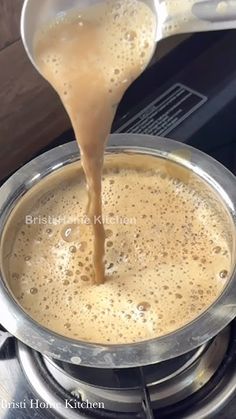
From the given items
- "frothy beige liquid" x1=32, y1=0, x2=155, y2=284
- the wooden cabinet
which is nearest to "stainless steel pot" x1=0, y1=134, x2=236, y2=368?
"frothy beige liquid" x1=32, y1=0, x2=155, y2=284

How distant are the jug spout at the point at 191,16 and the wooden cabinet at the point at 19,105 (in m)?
0.29

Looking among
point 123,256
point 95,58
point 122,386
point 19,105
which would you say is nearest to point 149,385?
point 122,386

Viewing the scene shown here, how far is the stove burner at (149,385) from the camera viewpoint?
759 mm

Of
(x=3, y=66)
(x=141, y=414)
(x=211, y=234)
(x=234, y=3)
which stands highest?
(x=3, y=66)

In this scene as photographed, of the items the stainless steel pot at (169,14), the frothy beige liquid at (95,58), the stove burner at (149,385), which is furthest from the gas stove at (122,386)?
the stainless steel pot at (169,14)

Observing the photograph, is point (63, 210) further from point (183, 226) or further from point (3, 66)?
point (3, 66)

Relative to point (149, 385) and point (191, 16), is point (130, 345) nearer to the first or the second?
point (149, 385)

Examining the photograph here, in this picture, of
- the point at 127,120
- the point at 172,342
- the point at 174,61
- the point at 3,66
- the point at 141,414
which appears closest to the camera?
the point at 172,342

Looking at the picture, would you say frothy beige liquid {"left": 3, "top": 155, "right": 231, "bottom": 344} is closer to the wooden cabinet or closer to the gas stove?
the gas stove

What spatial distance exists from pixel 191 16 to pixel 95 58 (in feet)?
0.33

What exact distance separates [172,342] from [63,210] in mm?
245

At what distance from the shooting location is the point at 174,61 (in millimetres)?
1214

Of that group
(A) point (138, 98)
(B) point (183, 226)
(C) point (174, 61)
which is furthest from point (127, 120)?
(B) point (183, 226)

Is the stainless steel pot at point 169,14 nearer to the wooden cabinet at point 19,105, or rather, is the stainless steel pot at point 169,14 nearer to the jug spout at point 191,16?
the jug spout at point 191,16
